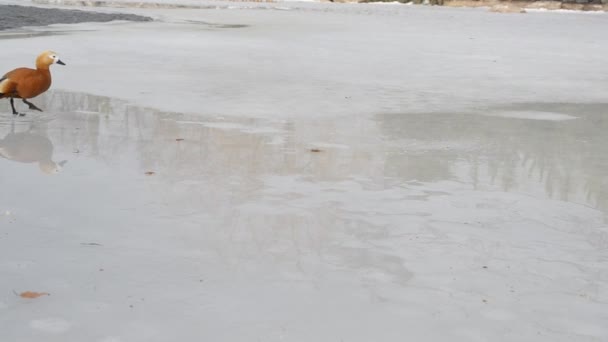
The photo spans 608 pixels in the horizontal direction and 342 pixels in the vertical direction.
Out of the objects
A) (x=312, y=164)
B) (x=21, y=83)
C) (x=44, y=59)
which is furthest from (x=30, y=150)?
(x=312, y=164)

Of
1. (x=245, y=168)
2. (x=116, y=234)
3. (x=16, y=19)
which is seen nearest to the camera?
(x=116, y=234)

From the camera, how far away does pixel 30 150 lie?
5.77 m

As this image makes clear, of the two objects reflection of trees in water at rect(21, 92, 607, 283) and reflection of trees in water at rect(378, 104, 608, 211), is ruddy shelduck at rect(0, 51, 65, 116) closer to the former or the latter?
reflection of trees in water at rect(21, 92, 607, 283)

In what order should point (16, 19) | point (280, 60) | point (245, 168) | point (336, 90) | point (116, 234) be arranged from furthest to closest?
point (16, 19) < point (280, 60) < point (336, 90) < point (245, 168) < point (116, 234)

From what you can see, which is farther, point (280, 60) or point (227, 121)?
point (280, 60)

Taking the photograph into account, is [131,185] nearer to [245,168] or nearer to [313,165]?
[245,168]

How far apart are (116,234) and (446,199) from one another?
203cm

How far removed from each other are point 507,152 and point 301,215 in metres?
2.56

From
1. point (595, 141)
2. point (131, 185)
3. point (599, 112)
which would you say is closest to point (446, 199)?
point (131, 185)

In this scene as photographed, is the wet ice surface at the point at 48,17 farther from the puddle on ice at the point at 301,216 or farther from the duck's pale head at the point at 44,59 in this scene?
the puddle on ice at the point at 301,216

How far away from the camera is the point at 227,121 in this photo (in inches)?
282

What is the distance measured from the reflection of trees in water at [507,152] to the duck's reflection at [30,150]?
2.37 meters

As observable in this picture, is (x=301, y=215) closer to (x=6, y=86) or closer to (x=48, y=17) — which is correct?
(x=6, y=86)

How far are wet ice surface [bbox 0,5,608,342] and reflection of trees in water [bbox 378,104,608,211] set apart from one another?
3 cm
